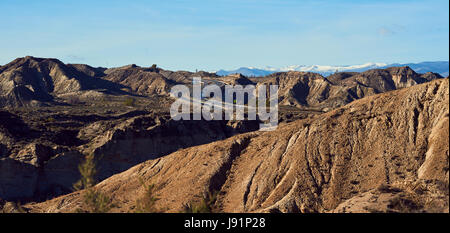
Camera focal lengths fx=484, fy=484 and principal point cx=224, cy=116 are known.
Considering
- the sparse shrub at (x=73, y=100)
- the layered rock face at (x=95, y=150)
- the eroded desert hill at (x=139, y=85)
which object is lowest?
the layered rock face at (x=95, y=150)

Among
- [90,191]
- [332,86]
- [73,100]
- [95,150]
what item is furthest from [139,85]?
[90,191]

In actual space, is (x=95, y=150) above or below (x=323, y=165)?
below

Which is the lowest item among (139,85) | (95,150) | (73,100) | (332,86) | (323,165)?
(95,150)

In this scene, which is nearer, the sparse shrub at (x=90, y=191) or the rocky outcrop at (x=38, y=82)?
the sparse shrub at (x=90, y=191)

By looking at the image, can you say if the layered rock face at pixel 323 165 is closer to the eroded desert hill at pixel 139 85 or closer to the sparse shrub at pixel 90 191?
the sparse shrub at pixel 90 191

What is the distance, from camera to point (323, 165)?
3484 centimetres

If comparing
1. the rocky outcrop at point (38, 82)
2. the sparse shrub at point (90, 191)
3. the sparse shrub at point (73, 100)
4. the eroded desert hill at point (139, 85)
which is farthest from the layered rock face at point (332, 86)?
the sparse shrub at point (90, 191)

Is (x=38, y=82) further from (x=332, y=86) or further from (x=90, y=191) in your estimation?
(x=90, y=191)

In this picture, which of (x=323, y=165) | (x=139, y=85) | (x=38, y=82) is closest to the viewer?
(x=323, y=165)

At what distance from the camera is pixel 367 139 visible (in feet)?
118

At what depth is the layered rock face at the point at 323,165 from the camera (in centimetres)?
3147

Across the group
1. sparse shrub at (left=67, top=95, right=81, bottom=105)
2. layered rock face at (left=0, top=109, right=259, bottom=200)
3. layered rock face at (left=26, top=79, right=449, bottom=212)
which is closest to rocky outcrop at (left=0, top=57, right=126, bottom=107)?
sparse shrub at (left=67, top=95, right=81, bottom=105)

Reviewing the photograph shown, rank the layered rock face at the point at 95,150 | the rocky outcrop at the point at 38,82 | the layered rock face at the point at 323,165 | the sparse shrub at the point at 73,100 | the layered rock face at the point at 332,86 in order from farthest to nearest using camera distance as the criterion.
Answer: the layered rock face at the point at 332,86 → the sparse shrub at the point at 73,100 → the rocky outcrop at the point at 38,82 → the layered rock face at the point at 95,150 → the layered rock face at the point at 323,165
